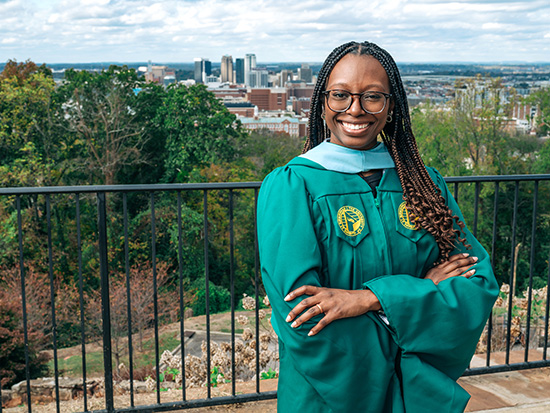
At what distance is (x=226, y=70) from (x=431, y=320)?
8240 centimetres

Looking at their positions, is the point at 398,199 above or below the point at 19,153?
above

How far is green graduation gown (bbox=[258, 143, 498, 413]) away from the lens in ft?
4.42

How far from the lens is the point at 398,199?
4.85 ft

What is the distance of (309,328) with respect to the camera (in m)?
1.34

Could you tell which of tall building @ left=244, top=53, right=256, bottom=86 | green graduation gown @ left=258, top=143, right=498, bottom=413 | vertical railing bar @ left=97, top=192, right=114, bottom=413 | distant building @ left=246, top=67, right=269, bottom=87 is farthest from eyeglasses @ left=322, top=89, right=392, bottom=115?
distant building @ left=246, top=67, right=269, bottom=87

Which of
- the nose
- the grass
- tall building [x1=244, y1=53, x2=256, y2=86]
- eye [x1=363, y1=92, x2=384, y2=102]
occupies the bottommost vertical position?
the grass

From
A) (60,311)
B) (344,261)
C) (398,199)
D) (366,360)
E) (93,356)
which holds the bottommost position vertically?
(93,356)

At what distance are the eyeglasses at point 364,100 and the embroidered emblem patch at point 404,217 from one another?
23 cm

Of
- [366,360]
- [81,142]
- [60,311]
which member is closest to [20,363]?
[60,311]

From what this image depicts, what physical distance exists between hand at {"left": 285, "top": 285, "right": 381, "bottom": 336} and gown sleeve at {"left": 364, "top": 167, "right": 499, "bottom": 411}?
3cm

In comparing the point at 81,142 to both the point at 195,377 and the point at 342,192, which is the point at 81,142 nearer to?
the point at 195,377

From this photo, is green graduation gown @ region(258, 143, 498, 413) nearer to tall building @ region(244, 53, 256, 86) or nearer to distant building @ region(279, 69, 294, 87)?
distant building @ region(279, 69, 294, 87)

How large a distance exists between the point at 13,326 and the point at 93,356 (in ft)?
14.7

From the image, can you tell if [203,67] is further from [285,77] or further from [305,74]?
[285,77]
